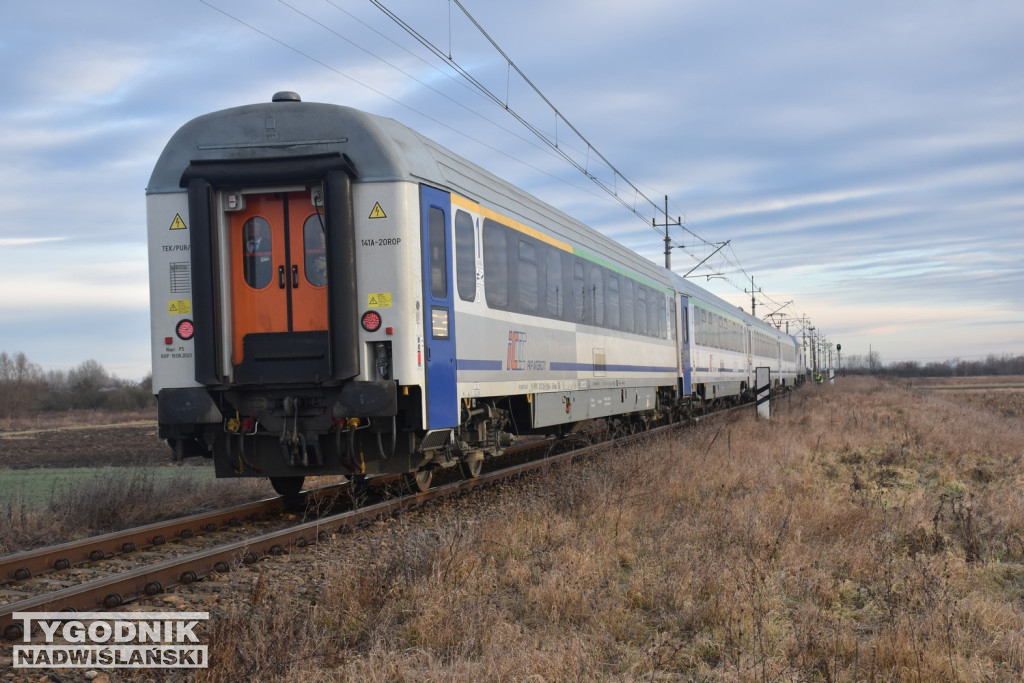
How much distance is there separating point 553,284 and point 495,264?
95.5 inches

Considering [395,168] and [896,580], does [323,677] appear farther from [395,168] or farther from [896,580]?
[395,168]

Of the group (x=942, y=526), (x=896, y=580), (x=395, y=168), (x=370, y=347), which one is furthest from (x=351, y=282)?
(x=942, y=526)

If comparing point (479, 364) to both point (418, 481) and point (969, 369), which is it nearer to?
point (418, 481)

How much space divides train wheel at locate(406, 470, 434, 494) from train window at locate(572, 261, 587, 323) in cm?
462

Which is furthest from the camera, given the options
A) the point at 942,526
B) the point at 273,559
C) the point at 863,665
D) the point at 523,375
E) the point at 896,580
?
the point at 523,375

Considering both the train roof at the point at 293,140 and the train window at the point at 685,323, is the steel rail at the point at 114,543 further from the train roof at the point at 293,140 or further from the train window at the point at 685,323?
the train window at the point at 685,323

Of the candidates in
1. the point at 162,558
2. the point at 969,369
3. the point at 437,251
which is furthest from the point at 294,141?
the point at 969,369

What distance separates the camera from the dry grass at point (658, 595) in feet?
14.2

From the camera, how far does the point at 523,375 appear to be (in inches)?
447

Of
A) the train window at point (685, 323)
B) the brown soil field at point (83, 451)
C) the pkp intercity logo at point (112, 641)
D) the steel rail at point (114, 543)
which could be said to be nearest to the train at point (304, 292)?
the steel rail at point (114, 543)

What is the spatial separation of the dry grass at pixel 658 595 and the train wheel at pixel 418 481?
652 mm

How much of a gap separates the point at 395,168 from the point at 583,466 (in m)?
5.36

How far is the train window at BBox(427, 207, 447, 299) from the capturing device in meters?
8.70

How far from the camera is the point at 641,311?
18.4 m
